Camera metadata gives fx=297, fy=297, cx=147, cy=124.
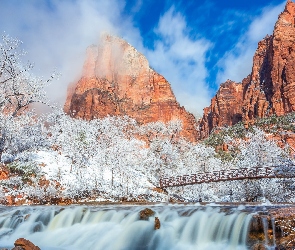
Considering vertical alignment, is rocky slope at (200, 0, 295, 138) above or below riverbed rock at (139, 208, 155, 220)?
above

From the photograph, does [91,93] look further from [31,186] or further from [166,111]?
[31,186]

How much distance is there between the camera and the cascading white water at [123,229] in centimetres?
1295

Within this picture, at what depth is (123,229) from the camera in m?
15.1

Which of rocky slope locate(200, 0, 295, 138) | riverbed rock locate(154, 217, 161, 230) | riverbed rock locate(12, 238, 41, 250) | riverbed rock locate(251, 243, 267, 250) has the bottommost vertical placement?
riverbed rock locate(12, 238, 41, 250)

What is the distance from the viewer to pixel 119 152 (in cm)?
4356

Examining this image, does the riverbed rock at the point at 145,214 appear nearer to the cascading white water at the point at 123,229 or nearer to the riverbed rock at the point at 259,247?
the cascading white water at the point at 123,229

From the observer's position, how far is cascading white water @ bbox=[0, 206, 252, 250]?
42.5ft

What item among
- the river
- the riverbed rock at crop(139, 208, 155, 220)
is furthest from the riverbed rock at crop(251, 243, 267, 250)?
the riverbed rock at crop(139, 208, 155, 220)

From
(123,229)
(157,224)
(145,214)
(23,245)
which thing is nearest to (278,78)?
(145,214)

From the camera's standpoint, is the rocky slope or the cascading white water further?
the rocky slope

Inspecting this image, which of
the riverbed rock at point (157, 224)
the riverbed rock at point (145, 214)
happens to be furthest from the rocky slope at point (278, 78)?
the riverbed rock at point (157, 224)

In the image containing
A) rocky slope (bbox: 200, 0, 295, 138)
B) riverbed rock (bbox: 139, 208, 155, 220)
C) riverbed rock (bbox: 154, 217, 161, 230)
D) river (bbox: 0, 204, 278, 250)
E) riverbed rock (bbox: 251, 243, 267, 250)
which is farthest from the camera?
rocky slope (bbox: 200, 0, 295, 138)

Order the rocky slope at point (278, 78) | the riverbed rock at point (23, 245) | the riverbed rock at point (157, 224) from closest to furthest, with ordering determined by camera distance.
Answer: the riverbed rock at point (23, 245)
the riverbed rock at point (157, 224)
the rocky slope at point (278, 78)

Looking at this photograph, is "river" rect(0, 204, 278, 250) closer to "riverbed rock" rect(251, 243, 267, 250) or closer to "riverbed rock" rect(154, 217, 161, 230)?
"riverbed rock" rect(154, 217, 161, 230)
